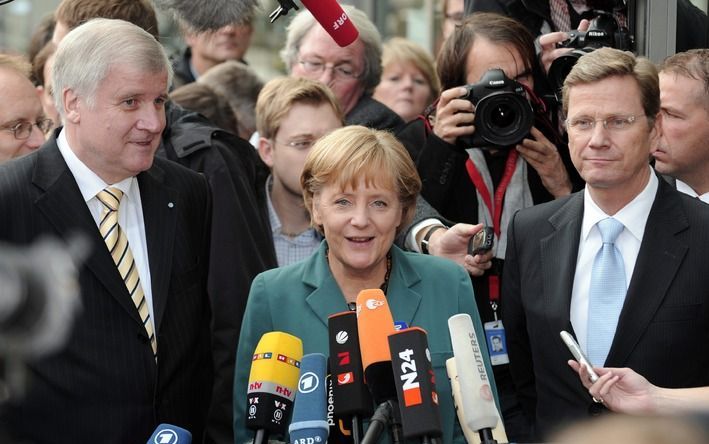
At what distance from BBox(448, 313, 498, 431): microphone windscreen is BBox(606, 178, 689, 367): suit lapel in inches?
34.8

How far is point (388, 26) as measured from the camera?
404 inches

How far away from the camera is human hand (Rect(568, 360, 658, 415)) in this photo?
3262 mm

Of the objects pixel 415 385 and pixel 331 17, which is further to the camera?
pixel 331 17

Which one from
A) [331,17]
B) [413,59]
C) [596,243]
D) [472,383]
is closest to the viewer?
[472,383]

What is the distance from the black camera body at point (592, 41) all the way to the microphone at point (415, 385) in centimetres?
201

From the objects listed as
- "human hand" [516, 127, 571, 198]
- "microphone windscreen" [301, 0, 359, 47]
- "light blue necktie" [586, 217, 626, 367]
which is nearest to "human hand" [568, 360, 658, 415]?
"light blue necktie" [586, 217, 626, 367]

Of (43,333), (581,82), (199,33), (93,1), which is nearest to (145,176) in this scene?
(199,33)

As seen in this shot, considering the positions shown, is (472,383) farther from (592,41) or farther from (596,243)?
(592,41)

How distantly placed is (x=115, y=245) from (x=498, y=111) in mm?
1555

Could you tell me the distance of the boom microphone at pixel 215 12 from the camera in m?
3.53

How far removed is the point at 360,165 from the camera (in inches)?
146

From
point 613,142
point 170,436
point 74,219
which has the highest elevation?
point 613,142

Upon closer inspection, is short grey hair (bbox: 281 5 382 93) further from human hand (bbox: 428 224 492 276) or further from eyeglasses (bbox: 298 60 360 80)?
human hand (bbox: 428 224 492 276)

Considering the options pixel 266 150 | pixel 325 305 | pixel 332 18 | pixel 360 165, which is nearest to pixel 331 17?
pixel 332 18
